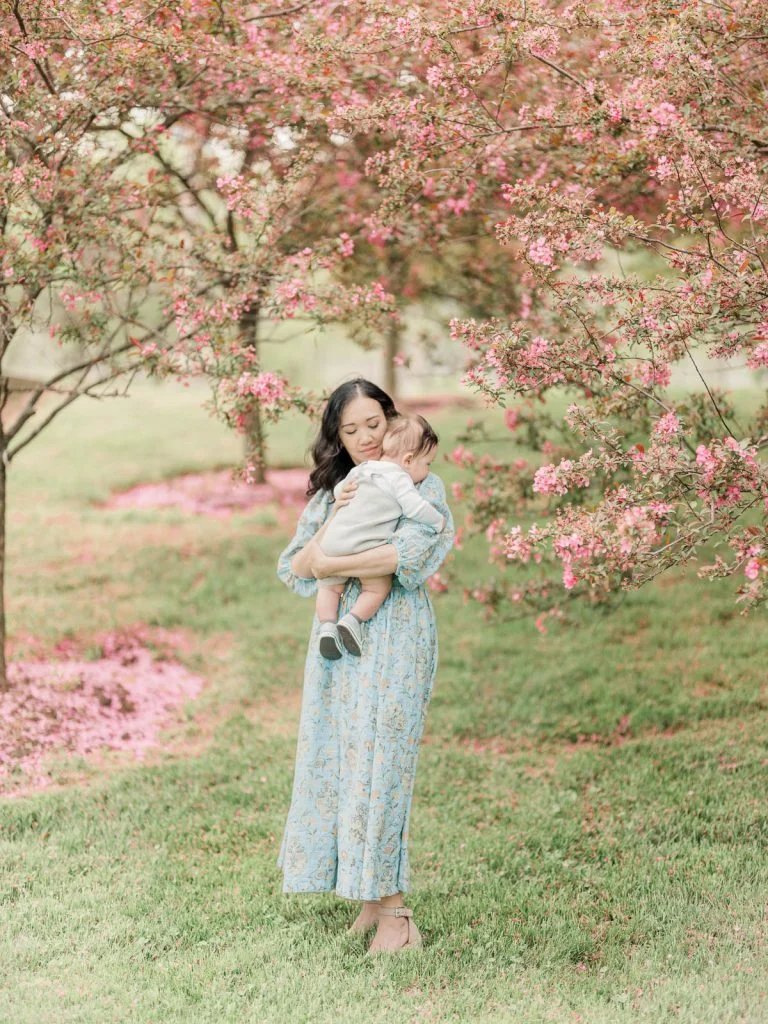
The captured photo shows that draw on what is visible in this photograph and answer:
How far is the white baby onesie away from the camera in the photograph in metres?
3.90

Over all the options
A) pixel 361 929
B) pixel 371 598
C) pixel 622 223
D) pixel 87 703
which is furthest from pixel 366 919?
pixel 87 703

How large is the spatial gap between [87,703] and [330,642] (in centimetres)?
352

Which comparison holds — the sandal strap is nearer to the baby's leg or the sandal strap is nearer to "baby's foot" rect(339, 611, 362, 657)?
"baby's foot" rect(339, 611, 362, 657)

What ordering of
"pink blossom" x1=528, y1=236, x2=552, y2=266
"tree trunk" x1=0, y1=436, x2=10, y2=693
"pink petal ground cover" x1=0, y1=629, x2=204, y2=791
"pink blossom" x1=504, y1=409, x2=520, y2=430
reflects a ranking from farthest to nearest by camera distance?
"pink blossom" x1=504, y1=409, x2=520, y2=430 → "tree trunk" x1=0, y1=436, x2=10, y2=693 → "pink petal ground cover" x1=0, y1=629, x2=204, y2=791 → "pink blossom" x1=528, y1=236, x2=552, y2=266

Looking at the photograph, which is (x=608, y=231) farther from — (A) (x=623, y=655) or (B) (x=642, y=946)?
(A) (x=623, y=655)

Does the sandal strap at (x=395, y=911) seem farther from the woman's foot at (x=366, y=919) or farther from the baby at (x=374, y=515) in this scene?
the baby at (x=374, y=515)

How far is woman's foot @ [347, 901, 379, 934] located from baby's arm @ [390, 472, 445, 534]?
1596mm

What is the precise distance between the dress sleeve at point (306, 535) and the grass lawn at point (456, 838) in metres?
1.41

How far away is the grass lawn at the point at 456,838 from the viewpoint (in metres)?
3.86

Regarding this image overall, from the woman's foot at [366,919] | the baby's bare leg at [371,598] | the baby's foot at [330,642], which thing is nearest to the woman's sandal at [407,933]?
the woman's foot at [366,919]

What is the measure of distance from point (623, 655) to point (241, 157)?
4.92 metres

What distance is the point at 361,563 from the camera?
12.8 ft

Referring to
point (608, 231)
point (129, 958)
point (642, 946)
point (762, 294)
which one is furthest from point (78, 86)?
point (642, 946)

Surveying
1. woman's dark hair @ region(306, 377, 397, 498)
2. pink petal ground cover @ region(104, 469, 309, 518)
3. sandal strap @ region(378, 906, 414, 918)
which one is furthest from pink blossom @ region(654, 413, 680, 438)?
pink petal ground cover @ region(104, 469, 309, 518)
